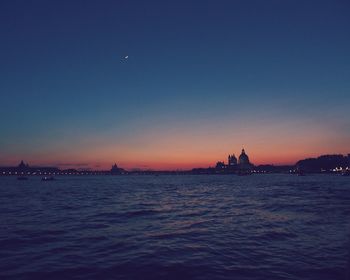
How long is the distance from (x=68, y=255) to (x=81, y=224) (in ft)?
31.9

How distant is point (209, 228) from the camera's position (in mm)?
21812

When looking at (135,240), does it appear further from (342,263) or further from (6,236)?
(342,263)

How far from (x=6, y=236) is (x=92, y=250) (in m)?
7.44

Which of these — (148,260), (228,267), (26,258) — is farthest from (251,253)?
(26,258)

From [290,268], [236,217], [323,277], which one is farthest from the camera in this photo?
[236,217]

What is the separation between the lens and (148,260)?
13.8 meters

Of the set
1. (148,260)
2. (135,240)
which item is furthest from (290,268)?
(135,240)

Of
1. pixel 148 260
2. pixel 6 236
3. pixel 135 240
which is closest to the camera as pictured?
pixel 148 260

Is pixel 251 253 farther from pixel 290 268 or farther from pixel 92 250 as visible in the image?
pixel 92 250

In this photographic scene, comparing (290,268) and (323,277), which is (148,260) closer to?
(290,268)

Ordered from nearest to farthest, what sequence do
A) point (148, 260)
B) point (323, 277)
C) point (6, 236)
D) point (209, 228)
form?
point (323, 277), point (148, 260), point (6, 236), point (209, 228)

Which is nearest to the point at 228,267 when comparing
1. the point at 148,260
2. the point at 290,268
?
the point at 290,268

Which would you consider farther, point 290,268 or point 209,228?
point 209,228

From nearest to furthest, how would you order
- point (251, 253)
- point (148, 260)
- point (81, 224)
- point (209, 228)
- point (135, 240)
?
point (148, 260)
point (251, 253)
point (135, 240)
point (209, 228)
point (81, 224)
